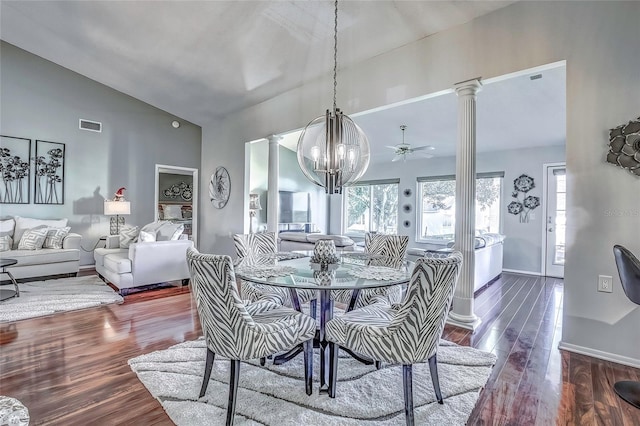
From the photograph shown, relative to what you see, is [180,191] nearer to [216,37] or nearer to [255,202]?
[255,202]

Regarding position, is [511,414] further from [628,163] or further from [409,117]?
[409,117]

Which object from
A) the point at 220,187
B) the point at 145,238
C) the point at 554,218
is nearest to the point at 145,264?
the point at 145,238

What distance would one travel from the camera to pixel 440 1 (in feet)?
9.62

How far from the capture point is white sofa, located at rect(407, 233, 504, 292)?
175 inches

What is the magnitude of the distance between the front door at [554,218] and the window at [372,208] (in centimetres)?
328

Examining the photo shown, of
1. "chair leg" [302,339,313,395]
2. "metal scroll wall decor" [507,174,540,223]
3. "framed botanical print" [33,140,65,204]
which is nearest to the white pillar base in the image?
"chair leg" [302,339,313,395]

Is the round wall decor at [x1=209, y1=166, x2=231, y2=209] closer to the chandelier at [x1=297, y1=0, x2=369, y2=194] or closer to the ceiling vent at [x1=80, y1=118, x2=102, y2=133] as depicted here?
the ceiling vent at [x1=80, y1=118, x2=102, y2=133]

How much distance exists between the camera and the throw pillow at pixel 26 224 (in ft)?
16.8

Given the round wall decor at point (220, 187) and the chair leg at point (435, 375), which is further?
the round wall decor at point (220, 187)

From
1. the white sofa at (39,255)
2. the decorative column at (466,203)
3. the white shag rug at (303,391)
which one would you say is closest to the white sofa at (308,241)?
the decorative column at (466,203)

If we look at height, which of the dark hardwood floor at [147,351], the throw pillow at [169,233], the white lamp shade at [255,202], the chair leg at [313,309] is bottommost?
the dark hardwood floor at [147,351]

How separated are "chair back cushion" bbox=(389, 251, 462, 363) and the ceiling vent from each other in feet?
22.8

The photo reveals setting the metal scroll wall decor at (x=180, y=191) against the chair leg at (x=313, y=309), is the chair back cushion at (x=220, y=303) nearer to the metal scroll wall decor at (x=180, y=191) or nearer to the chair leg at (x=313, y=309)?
the chair leg at (x=313, y=309)

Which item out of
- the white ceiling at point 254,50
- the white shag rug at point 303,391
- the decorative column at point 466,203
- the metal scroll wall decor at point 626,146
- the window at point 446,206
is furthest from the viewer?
the window at point 446,206
